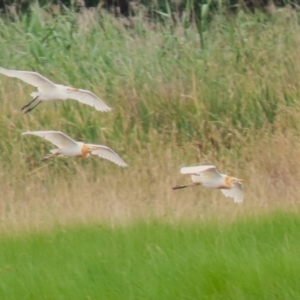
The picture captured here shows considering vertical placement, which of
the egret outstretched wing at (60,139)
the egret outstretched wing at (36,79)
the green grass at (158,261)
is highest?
the egret outstretched wing at (36,79)

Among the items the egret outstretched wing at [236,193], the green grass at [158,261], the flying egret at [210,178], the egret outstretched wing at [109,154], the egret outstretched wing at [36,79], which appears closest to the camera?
the green grass at [158,261]

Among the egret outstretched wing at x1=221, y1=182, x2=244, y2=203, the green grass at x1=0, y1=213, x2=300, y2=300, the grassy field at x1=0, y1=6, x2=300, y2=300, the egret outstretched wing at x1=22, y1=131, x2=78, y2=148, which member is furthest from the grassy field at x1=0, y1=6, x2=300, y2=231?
the egret outstretched wing at x1=22, y1=131, x2=78, y2=148

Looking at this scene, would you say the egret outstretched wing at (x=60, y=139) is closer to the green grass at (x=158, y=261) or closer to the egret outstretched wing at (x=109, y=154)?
the egret outstretched wing at (x=109, y=154)

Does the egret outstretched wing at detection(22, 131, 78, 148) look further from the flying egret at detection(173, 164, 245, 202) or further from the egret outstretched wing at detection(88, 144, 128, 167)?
the flying egret at detection(173, 164, 245, 202)

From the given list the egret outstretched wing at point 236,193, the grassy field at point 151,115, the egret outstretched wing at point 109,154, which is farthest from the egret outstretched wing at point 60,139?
the egret outstretched wing at point 236,193

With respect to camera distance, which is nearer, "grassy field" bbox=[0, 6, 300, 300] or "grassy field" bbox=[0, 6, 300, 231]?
"grassy field" bbox=[0, 6, 300, 300]

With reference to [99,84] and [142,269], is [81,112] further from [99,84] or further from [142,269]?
[142,269]

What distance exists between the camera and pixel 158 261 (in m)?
5.14

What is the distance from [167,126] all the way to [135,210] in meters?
2.10

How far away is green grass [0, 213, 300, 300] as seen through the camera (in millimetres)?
4820

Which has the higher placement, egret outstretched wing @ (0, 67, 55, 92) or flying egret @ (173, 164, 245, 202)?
egret outstretched wing @ (0, 67, 55, 92)

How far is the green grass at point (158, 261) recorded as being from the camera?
4.82m

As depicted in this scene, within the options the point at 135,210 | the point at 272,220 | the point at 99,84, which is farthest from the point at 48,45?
the point at 272,220

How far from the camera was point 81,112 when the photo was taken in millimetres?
8477
